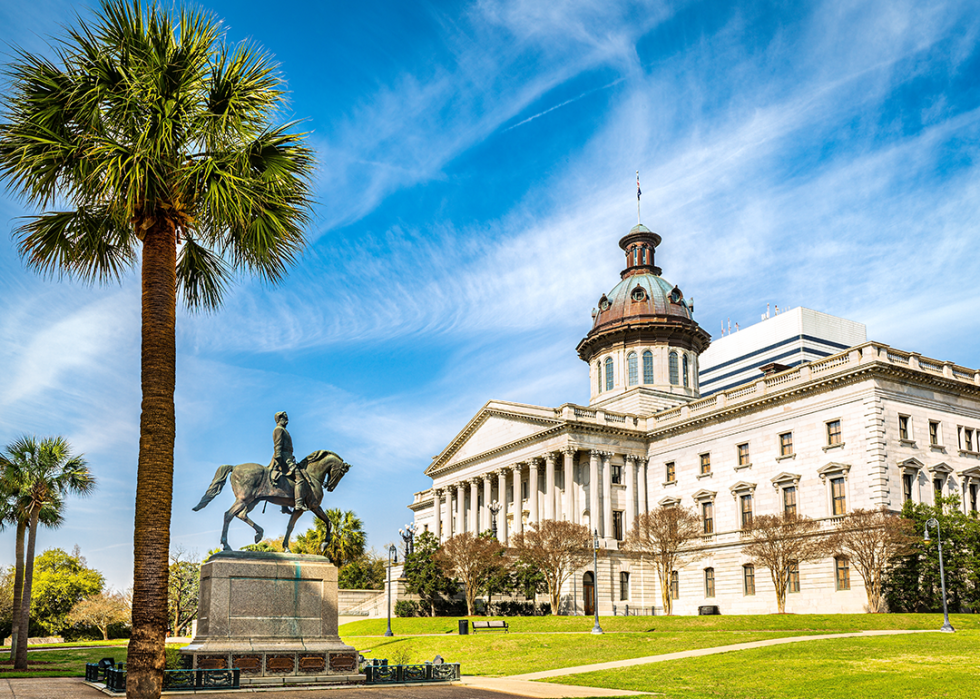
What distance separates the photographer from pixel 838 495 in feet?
180

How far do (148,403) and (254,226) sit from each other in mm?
4188

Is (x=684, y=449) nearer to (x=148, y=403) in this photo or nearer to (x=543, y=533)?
(x=543, y=533)

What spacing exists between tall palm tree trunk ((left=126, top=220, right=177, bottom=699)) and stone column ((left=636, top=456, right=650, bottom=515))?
60.1 metres

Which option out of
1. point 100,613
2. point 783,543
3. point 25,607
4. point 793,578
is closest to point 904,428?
point 783,543

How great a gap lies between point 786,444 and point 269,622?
154 ft

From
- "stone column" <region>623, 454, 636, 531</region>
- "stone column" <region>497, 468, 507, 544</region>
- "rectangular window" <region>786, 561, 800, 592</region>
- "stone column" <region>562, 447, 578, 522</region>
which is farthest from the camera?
"stone column" <region>497, 468, 507, 544</region>

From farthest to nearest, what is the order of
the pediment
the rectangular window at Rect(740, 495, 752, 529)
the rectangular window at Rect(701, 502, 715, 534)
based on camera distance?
1. the pediment
2. the rectangular window at Rect(701, 502, 715, 534)
3. the rectangular window at Rect(740, 495, 752, 529)

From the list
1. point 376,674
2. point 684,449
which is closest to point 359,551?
point 684,449

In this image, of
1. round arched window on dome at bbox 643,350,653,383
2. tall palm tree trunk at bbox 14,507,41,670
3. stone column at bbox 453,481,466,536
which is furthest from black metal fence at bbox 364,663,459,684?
stone column at bbox 453,481,466,536

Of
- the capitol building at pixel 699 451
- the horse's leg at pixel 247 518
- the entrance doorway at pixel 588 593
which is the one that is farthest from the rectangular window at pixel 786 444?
the horse's leg at pixel 247 518

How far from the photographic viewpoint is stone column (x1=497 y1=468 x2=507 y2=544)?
253ft

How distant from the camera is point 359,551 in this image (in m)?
91.7

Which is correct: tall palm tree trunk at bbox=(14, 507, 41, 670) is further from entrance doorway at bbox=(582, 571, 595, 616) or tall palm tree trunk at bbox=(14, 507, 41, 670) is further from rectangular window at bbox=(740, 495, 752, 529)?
rectangular window at bbox=(740, 495, 752, 529)

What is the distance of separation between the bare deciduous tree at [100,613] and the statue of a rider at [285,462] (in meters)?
58.2
